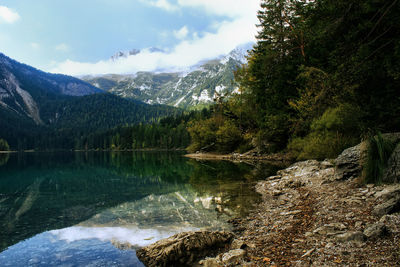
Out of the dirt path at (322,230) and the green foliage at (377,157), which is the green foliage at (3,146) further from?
the green foliage at (377,157)

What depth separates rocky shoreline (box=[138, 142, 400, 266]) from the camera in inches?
→ 189

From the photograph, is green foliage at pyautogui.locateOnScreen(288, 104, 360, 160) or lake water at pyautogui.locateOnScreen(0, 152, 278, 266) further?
green foliage at pyautogui.locateOnScreen(288, 104, 360, 160)

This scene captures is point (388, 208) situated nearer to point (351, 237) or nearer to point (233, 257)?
point (351, 237)

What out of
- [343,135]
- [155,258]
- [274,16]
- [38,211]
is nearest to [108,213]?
[38,211]

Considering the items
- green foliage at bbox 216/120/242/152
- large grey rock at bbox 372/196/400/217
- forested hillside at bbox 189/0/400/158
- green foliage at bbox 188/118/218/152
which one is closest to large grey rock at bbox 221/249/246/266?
large grey rock at bbox 372/196/400/217

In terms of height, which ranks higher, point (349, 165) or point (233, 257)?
point (349, 165)

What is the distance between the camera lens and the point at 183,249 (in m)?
6.46

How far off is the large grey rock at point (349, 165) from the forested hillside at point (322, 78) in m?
1.30

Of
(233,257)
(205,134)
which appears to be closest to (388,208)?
(233,257)

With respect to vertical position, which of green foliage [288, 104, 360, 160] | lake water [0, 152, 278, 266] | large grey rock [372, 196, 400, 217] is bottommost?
lake water [0, 152, 278, 266]

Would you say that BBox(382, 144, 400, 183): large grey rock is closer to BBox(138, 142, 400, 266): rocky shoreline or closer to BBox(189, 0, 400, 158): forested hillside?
BBox(138, 142, 400, 266): rocky shoreline

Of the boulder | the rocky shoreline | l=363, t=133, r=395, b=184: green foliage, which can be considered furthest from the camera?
l=363, t=133, r=395, b=184: green foliage

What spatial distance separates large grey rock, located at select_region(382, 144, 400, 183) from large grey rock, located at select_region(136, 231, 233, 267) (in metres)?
6.46

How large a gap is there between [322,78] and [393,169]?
580 cm
